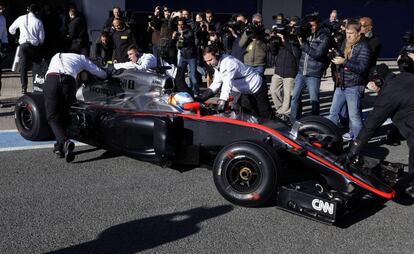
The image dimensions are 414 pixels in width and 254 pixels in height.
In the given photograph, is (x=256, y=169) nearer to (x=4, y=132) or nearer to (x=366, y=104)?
(x=4, y=132)

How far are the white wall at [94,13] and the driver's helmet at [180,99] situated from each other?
34.3 ft

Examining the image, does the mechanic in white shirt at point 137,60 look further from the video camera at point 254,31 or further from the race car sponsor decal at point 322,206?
the race car sponsor decal at point 322,206

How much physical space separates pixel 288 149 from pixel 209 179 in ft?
3.56

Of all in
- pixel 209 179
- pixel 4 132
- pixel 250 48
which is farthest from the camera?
pixel 250 48

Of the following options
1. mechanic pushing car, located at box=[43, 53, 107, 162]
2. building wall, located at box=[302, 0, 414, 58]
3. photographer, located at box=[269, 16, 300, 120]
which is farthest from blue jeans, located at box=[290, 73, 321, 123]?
building wall, located at box=[302, 0, 414, 58]

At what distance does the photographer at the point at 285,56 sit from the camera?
28.3ft

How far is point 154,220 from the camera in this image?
186 inches

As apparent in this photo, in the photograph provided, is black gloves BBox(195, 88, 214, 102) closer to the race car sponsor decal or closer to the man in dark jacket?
the man in dark jacket

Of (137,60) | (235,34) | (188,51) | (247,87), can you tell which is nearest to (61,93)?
(137,60)

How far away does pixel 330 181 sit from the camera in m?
5.13

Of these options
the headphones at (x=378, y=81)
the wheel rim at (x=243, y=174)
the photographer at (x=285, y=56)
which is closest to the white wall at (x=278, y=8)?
the photographer at (x=285, y=56)

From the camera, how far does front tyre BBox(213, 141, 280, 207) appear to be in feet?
16.1

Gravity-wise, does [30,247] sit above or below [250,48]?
below

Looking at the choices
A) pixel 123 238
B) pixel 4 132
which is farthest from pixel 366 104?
pixel 123 238
